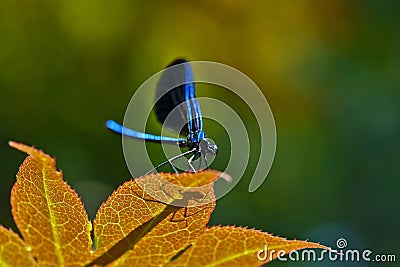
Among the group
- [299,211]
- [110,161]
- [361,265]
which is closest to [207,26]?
[110,161]

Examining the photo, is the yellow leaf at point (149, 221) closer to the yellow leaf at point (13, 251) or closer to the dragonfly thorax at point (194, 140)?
the yellow leaf at point (13, 251)

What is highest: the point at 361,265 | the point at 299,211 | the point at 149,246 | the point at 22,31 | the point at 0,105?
the point at 22,31

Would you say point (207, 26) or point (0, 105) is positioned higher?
point (207, 26)

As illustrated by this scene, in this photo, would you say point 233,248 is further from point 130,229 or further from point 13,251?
point 13,251

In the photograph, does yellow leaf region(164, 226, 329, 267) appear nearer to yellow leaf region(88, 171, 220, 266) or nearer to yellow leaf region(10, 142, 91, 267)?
yellow leaf region(88, 171, 220, 266)

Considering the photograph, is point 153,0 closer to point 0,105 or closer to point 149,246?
point 0,105

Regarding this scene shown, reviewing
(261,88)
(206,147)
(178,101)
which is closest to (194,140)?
(206,147)

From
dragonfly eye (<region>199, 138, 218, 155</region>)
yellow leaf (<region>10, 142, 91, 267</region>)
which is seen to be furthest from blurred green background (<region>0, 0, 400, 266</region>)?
yellow leaf (<region>10, 142, 91, 267</region>)
